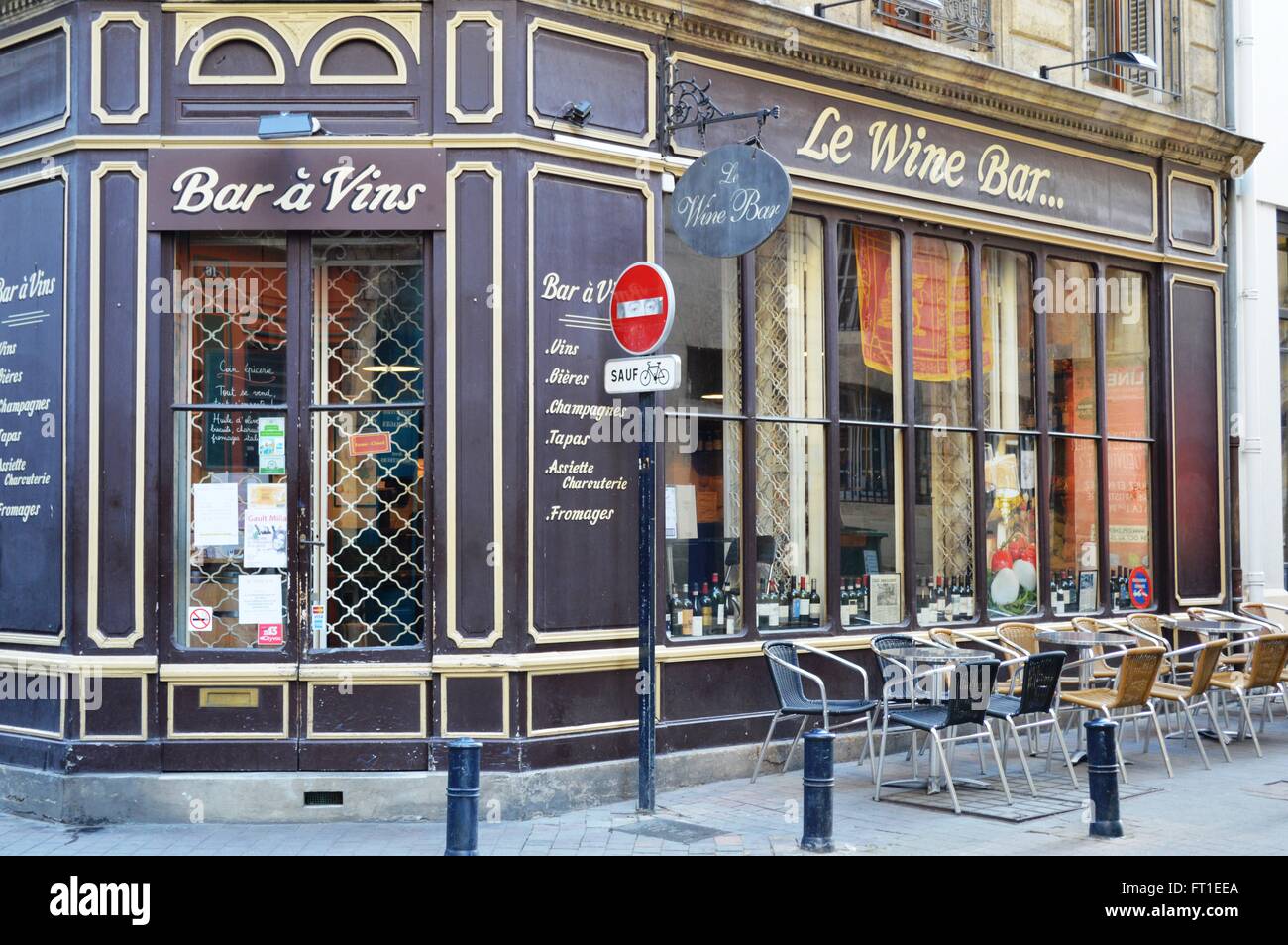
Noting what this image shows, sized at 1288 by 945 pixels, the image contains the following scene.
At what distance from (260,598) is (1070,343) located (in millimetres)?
8250

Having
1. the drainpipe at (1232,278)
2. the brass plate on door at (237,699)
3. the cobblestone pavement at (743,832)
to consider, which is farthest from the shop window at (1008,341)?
the brass plate on door at (237,699)

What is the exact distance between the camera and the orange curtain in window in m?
11.9

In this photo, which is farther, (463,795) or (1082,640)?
(1082,640)

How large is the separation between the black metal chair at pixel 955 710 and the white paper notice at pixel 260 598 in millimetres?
Result: 4156

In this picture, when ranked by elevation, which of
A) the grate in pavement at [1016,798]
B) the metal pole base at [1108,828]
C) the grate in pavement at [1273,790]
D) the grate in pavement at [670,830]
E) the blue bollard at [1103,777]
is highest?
the blue bollard at [1103,777]

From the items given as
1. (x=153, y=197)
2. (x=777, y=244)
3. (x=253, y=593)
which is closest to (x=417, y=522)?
(x=253, y=593)

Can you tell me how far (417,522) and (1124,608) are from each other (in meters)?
7.90

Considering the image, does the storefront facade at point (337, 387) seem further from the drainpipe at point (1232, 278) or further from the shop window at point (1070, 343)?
the drainpipe at point (1232, 278)

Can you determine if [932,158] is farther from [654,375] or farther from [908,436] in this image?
[654,375]

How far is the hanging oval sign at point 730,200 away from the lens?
932 centimetres

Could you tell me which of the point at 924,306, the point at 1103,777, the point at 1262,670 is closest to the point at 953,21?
the point at 924,306

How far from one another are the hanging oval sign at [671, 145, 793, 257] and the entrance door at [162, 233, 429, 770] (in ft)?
6.25

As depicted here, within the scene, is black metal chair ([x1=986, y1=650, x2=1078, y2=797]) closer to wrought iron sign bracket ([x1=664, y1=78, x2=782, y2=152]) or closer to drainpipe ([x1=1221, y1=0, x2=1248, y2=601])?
wrought iron sign bracket ([x1=664, y1=78, x2=782, y2=152])

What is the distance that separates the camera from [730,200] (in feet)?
31.5
